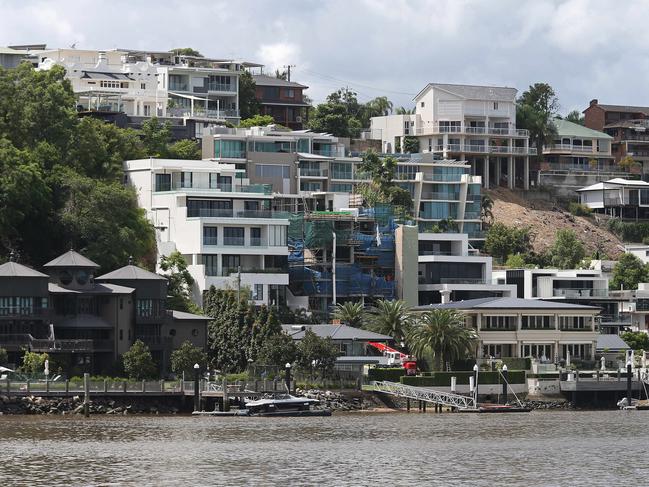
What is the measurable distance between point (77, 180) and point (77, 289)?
1520 cm

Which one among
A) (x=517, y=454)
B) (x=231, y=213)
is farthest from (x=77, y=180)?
(x=517, y=454)

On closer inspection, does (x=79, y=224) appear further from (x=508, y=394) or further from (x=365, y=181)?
(x=365, y=181)

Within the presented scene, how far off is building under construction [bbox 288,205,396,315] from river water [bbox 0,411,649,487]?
36.1 metres

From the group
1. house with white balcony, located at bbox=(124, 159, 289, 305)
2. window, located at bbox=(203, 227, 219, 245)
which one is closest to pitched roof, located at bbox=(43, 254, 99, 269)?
house with white balcony, located at bbox=(124, 159, 289, 305)

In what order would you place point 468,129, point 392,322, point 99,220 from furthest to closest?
point 468,129 < point 392,322 < point 99,220

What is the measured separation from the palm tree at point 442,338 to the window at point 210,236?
19642mm

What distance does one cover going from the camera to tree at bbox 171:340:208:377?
115 meters

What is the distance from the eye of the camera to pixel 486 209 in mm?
180250

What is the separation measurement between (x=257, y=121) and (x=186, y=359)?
67.1m

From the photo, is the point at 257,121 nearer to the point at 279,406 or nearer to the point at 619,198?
the point at 619,198

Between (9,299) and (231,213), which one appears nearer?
(9,299)

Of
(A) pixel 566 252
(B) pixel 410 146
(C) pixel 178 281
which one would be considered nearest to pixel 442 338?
(C) pixel 178 281

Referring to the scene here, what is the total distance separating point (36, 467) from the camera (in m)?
78.5

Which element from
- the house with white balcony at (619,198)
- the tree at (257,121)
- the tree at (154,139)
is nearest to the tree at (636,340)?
the tree at (154,139)
